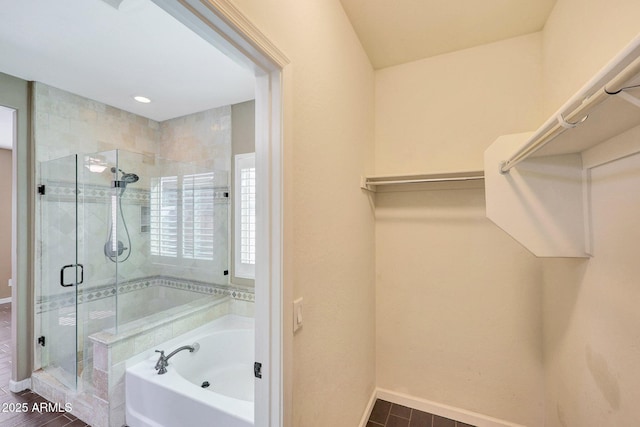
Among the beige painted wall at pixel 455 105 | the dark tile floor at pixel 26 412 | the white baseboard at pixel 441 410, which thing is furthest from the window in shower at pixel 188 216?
the white baseboard at pixel 441 410

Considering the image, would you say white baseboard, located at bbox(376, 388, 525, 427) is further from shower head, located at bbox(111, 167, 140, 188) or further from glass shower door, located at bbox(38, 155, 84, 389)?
shower head, located at bbox(111, 167, 140, 188)

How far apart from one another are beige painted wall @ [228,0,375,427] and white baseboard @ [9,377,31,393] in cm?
275

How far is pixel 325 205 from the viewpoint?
1277mm

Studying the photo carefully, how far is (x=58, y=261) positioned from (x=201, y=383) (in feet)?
5.66

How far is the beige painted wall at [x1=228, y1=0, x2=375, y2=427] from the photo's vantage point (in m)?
1.00

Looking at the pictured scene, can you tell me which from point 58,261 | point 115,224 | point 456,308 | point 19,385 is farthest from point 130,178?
point 456,308

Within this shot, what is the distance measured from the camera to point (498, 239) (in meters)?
1.82

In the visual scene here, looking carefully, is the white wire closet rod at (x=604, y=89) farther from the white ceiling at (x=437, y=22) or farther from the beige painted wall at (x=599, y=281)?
the white ceiling at (x=437, y=22)

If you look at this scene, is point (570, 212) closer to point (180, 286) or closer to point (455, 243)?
point (455, 243)

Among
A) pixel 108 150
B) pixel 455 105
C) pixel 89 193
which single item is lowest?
pixel 89 193

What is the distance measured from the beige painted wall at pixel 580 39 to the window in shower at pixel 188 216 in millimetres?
2825

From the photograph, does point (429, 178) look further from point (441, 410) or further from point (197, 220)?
point (197, 220)

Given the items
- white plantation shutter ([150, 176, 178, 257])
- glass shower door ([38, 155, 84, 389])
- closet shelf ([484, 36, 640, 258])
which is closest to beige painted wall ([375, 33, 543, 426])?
closet shelf ([484, 36, 640, 258])

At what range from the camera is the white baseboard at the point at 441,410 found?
1.82m
